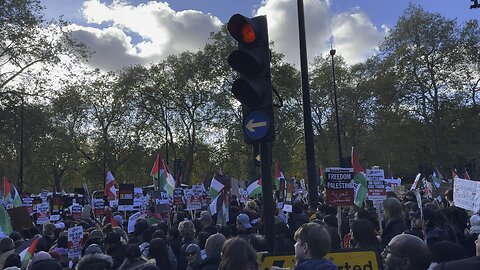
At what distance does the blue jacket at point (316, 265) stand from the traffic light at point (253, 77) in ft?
5.32

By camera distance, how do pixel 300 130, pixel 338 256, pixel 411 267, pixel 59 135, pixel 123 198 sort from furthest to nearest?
pixel 300 130 → pixel 59 135 → pixel 123 198 → pixel 338 256 → pixel 411 267

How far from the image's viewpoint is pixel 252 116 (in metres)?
5.15

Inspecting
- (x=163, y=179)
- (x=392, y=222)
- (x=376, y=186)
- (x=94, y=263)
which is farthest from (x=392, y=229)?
(x=163, y=179)

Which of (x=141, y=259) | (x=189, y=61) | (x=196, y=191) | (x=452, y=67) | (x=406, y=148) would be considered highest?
(x=189, y=61)

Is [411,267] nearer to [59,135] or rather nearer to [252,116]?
[252,116]

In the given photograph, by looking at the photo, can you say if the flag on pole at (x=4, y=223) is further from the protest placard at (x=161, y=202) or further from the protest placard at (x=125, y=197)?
the protest placard at (x=125, y=197)

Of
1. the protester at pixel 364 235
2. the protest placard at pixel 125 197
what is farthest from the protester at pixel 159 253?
the protest placard at pixel 125 197

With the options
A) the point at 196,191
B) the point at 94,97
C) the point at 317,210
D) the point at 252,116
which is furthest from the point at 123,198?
the point at 94,97

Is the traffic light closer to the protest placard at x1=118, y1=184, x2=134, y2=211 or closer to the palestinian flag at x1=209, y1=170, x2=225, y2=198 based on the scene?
the palestinian flag at x1=209, y1=170, x2=225, y2=198

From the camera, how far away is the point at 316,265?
3658 mm

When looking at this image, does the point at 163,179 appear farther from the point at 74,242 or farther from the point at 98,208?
the point at 74,242

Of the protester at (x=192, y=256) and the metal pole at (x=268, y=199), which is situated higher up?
the metal pole at (x=268, y=199)

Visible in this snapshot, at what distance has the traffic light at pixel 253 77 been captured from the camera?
509 centimetres

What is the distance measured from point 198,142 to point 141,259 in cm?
4533
